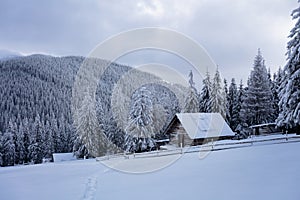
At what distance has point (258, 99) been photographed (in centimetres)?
3672

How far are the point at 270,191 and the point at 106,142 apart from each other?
3589 cm

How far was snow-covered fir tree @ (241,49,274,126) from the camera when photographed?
36625 millimetres

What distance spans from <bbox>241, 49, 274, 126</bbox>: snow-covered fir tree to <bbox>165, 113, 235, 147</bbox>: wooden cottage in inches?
331

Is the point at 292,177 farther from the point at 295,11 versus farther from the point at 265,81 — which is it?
the point at 265,81

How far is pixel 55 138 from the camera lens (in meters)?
64.0

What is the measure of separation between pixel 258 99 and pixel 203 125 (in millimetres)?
12188

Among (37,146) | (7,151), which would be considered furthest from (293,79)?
(7,151)

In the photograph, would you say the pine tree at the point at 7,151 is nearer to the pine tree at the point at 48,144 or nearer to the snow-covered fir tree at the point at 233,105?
the pine tree at the point at 48,144

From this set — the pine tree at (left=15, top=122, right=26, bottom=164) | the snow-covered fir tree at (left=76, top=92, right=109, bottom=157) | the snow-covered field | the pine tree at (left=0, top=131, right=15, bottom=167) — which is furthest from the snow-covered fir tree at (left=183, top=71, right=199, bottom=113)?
the pine tree at (left=0, top=131, right=15, bottom=167)

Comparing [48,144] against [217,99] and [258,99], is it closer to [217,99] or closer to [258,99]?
[217,99]

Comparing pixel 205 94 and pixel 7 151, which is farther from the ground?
pixel 205 94

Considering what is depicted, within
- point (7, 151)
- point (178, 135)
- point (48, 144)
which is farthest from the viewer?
point (48, 144)

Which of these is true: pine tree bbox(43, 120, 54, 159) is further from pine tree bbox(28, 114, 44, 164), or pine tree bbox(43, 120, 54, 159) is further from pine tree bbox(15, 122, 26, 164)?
pine tree bbox(15, 122, 26, 164)

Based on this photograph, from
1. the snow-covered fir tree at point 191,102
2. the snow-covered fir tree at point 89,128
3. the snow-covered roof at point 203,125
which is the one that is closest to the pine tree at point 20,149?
the snow-covered fir tree at point 89,128
